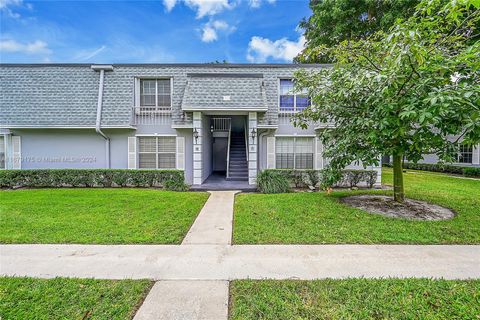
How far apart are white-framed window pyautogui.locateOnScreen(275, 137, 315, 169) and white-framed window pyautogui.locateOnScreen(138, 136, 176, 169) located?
5.28m

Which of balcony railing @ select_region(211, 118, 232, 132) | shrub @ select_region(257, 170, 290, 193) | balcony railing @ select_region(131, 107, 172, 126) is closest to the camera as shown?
shrub @ select_region(257, 170, 290, 193)

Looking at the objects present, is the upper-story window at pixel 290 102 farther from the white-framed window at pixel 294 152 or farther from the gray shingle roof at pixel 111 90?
the white-framed window at pixel 294 152

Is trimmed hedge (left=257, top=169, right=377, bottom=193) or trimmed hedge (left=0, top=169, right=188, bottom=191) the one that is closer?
trimmed hedge (left=0, top=169, right=188, bottom=191)

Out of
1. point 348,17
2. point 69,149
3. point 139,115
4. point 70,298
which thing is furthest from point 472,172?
point 69,149

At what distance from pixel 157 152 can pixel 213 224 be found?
23.1 feet

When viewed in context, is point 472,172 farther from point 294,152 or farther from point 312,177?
point 294,152

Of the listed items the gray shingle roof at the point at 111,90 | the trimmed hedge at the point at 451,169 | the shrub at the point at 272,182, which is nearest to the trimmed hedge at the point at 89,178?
the gray shingle roof at the point at 111,90

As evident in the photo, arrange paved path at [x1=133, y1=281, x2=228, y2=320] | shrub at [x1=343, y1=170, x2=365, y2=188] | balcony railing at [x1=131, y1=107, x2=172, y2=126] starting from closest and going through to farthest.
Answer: paved path at [x1=133, y1=281, x2=228, y2=320] → shrub at [x1=343, y1=170, x2=365, y2=188] → balcony railing at [x1=131, y1=107, x2=172, y2=126]

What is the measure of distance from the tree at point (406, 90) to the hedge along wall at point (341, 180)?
10.6ft

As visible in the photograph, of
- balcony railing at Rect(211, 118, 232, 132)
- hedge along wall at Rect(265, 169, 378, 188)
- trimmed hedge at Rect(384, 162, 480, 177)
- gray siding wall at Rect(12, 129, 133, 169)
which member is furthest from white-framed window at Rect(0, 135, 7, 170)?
trimmed hedge at Rect(384, 162, 480, 177)

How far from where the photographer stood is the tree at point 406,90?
4156mm

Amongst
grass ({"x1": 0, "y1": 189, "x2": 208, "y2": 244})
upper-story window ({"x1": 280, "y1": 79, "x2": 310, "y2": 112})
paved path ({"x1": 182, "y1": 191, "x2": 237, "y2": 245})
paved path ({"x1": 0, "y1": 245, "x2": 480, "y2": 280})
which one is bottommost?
paved path ({"x1": 0, "y1": 245, "x2": 480, "y2": 280})

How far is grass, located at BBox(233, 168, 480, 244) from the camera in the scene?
15.0 feet

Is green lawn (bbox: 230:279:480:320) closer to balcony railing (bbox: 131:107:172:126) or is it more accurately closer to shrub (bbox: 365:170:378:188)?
shrub (bbox: 365:170:378:188)
